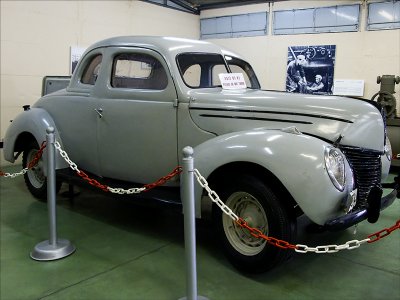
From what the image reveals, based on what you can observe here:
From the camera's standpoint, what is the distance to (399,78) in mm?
6918

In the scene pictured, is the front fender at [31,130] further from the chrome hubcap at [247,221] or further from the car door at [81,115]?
the chrome hubcap at [247,221]

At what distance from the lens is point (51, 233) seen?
130 inches

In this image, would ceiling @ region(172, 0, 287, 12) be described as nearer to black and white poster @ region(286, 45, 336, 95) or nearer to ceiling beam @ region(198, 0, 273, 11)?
ceiling beam @ region(198, 0, 273, 11)

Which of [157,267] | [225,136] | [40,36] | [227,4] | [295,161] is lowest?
[157,267]

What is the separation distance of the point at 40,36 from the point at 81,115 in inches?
146

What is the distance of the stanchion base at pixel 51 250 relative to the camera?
322 cm

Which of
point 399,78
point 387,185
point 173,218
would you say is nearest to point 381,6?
point 399,78

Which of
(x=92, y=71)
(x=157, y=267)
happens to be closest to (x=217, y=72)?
(x=92, y=71)

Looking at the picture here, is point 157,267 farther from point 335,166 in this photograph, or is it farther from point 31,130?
point 31,130

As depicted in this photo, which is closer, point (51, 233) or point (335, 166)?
point (335, 166)

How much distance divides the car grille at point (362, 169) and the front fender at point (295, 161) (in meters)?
0.20

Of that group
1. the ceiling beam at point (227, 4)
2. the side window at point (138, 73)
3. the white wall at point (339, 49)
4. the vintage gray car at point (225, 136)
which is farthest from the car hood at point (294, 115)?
the ceiling beam at point (227, 4)

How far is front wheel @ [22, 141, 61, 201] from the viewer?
4754mm

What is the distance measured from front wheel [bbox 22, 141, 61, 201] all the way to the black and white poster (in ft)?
18.0
